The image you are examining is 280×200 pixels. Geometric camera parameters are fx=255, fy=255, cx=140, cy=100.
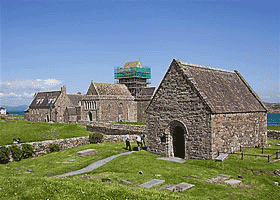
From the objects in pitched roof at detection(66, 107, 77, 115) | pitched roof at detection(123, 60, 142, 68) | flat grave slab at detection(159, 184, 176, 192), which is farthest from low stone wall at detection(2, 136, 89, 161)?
pitched roof at detection(123, 60, 142, 68)

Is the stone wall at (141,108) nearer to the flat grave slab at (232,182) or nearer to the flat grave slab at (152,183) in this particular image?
the flat grave slab at (232,182)

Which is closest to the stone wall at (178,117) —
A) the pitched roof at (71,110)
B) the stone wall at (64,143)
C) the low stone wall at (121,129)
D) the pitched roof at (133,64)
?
the stone wall at (64,143)

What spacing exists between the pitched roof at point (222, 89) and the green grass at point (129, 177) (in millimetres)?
4668

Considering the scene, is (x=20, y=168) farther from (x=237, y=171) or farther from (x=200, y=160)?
(x=237, y=171)

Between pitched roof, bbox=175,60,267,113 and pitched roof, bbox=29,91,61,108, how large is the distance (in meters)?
54.1

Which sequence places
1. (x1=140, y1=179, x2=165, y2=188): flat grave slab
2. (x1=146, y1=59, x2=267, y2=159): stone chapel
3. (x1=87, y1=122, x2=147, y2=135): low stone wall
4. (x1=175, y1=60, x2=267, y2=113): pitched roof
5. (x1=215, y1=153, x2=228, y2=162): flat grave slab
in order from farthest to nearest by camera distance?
(x1=87, y1=122, x2=147, y2=135): low stone wall, (x1=175, y1=60, x2=267, y2=113): pitched roof, (x1=146, y1=59, x2=267, y2=159): stone chapel, (x1=215, y1=153, x2=228, y2=162): flat grave slab, (x1=140, y1=179, x2=165, y2=188): flat grave slab

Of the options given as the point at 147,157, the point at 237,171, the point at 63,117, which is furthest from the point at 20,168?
the point at 63,117

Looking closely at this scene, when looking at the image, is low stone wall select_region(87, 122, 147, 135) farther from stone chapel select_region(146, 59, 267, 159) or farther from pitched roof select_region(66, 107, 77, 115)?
pitched roof select_region(66, 107, 77, 115)

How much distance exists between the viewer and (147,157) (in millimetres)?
22016

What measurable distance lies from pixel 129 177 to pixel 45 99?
213 ft

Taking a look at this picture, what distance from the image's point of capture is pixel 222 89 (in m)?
24.0

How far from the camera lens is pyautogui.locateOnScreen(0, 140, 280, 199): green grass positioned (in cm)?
1127

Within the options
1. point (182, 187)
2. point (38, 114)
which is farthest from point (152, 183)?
point (38, 114)

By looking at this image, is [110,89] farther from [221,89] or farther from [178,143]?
[221,89]
